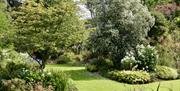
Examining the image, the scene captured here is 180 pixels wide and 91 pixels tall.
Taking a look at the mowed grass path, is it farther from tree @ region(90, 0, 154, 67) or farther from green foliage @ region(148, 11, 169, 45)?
green foliage @ region(148, 11, 169, 45)

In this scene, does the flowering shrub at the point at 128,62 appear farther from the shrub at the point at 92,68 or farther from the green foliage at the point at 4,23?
the green foliage at the point at 4,23

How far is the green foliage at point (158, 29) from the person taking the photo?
23284 millimetres

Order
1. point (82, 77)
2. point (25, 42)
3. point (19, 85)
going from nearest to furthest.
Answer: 1. point (19, 85)
2. point (25, 42)
3. point (82, 77)

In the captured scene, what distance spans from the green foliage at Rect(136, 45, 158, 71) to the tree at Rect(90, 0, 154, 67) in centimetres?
89

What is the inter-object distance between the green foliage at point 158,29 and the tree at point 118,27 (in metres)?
3.24

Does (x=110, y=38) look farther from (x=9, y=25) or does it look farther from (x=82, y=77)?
(x=9, y=25)

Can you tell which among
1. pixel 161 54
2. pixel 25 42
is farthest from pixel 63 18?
pixel 161 54

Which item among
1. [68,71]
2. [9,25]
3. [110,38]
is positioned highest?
[9,25]

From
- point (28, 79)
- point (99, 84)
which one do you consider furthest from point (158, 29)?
point (28, 79)

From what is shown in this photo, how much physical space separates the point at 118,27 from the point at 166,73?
3207 mm

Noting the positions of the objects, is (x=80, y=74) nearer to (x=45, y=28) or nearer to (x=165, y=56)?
(x=45, y=28)

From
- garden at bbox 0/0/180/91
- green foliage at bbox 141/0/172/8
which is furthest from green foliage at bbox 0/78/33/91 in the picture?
green foliage at bbox 141/0/172/8

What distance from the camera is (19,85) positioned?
12820mm

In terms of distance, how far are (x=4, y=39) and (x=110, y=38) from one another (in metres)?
5.77
